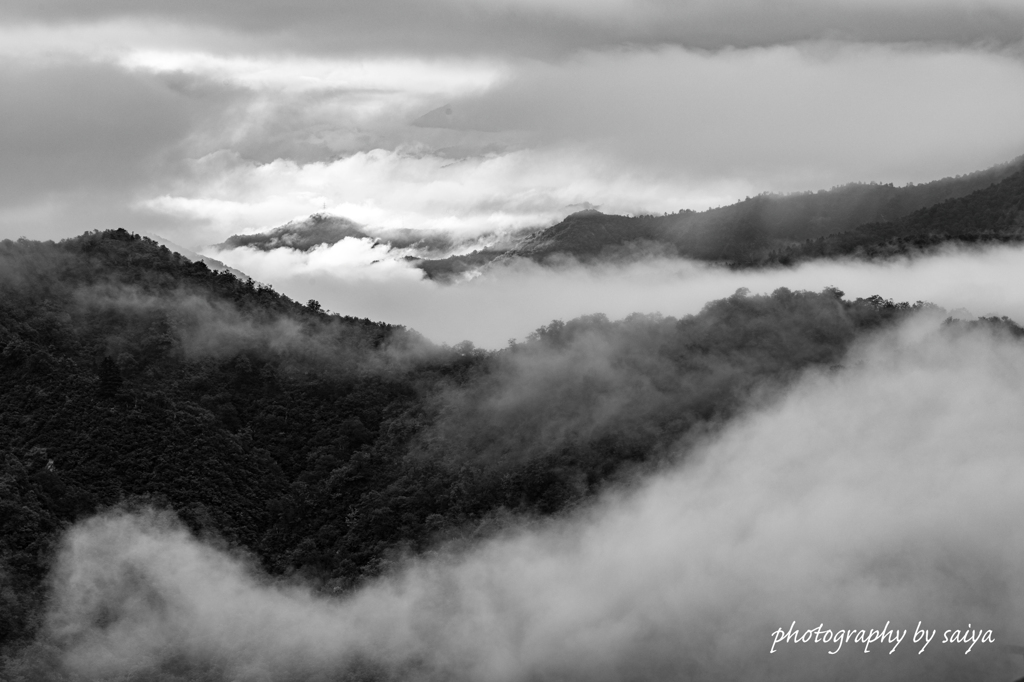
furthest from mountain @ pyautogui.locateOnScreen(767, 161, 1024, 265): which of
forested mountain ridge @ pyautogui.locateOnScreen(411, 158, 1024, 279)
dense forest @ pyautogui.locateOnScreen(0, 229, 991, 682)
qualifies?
dense forest @ pyautogui.locateOnScreen(0, 229, 991, 682)

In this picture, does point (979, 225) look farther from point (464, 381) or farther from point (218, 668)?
point (218, 668)

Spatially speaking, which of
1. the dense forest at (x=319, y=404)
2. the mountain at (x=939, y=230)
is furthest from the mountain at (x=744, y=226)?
the dense forest at (x=319, y=404)

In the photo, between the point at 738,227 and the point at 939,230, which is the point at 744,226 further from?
the point at 939,230

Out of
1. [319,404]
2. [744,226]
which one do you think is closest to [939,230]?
[744,226]

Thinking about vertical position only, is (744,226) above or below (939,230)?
above

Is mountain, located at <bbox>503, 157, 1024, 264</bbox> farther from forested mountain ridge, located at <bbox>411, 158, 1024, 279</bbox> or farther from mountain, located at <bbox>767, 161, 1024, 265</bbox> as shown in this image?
mountain, located at <bbox>767, 161, 1024, 265</bbox>

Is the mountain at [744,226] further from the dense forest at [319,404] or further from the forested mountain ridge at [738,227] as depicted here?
the dense forest at [319,404]

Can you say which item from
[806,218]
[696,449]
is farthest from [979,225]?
[696,449]

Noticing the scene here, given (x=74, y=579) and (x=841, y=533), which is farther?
(x=841, y=533)
